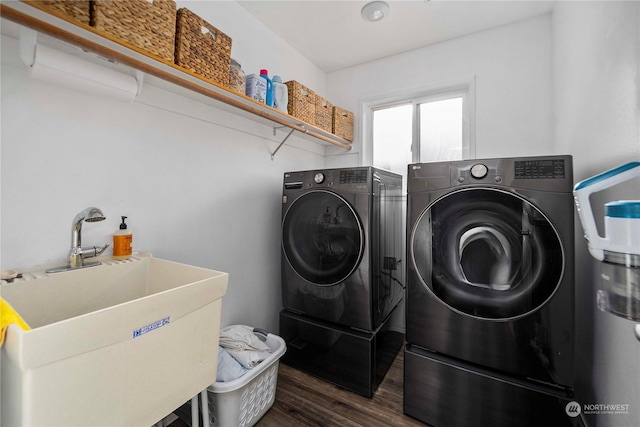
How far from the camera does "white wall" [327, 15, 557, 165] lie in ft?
6.21

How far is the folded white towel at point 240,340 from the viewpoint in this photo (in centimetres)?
144

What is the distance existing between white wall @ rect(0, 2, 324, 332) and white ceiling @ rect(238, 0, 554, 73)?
0.17 metres

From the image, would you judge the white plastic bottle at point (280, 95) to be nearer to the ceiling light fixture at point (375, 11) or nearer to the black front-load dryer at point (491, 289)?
the ceiling light fixture at point (375, 11)

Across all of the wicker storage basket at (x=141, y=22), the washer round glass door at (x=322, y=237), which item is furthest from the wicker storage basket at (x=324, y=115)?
the wicker storage basket at (x=141, y=22)

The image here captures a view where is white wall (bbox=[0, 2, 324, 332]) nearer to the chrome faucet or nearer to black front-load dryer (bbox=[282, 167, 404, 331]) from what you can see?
the chrome faucet

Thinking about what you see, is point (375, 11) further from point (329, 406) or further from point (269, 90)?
point (329, 406)

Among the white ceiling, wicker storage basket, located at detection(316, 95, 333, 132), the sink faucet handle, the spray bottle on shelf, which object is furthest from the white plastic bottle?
the sink faucet handle

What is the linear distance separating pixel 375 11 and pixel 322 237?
63.6 inches

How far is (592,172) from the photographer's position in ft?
3.91

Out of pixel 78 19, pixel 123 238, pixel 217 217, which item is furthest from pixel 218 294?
pixel 78 19

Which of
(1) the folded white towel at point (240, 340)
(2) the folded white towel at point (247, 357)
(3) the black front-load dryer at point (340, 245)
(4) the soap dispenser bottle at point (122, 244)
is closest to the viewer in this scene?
(4) the soap dispenser bottle at point (122, 244)

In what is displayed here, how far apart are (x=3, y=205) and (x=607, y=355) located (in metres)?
2.39

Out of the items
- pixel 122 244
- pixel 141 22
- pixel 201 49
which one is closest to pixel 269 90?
pixel 201 49

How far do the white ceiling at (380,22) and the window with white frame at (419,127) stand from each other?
410 millimetres
